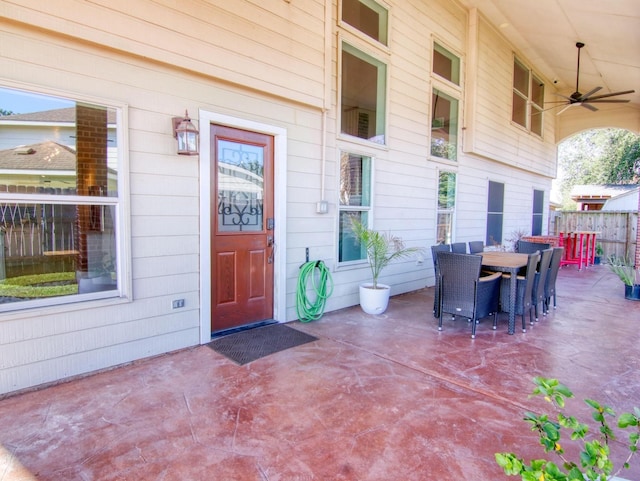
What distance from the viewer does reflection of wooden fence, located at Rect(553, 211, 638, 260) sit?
1035 centimetres

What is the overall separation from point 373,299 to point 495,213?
539cm

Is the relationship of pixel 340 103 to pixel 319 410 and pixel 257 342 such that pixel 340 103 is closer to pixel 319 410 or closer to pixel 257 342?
pixel 257 342

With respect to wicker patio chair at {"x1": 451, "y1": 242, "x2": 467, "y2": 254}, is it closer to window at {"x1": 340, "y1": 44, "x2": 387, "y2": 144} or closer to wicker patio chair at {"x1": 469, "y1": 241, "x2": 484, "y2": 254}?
wicker patio chair at {"x1": 469, "y1": 241, "x2": 484, "y2": 254}

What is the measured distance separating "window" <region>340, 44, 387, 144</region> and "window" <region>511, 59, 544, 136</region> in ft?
16.8

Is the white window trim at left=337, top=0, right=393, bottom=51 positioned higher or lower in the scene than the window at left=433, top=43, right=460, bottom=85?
lower

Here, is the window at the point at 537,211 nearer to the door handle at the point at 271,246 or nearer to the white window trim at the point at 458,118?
the white window trim at the point at 458,118

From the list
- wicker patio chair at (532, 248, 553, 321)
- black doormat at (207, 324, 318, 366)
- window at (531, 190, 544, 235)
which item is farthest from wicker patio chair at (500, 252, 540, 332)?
window at (531, 190, 544, 235)

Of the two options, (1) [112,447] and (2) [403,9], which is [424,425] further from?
(2) [403,9]

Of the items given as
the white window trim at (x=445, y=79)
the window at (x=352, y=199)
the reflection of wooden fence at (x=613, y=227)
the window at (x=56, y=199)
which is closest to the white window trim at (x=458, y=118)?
the white window trim at (x=445, y=79)

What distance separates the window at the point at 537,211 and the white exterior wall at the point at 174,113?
22.5ft

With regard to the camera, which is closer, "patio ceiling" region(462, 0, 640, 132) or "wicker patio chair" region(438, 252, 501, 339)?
"wicker patio chair" region(438, 252, 501, 339)

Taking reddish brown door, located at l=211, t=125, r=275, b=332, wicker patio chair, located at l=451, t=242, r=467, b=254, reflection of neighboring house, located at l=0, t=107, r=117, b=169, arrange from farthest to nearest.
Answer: wicker patio chair, located at l=451, t=242, r=467, b=254, reddish brown door, located at l=211, t=125, r=275, b=332, reflection of neighboring house, located at l=0, t=107, r=117, b=169

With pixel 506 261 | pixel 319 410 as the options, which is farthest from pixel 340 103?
pixel 319 410

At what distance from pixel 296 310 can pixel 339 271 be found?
0.87 metres
